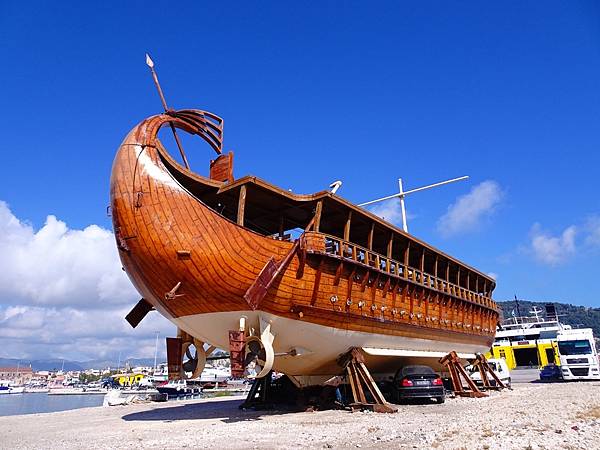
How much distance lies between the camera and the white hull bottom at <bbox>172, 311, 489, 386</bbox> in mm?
12961

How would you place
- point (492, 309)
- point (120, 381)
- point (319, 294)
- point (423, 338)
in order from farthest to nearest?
point (120, 381), point (492, 309), point (423, 338), point (319, 294)

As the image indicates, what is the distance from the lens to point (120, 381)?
84125 mm

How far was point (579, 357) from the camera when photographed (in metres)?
29.6

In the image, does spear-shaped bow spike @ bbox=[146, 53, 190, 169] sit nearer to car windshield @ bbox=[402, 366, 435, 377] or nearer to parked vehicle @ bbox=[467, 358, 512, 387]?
car windshield @ bbox=[402, 366, 435, 377]

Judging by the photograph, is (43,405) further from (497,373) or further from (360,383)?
(360,383)

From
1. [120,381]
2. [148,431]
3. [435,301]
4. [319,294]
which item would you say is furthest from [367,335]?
[120,381]

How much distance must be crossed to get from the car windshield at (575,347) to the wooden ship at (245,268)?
18.1 meters

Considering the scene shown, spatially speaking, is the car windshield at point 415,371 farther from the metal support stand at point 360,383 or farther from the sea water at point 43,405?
the sea water at point 43,405

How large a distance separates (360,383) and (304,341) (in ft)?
8.39

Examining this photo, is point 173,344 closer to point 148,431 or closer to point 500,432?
point 148,431

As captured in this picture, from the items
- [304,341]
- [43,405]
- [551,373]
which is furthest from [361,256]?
[43,405]

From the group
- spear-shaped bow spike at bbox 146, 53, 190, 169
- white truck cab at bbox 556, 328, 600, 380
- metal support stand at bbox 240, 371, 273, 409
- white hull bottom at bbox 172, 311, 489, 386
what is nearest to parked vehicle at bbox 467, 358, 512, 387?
white truck cab at bbox 556, 328, 600, 380

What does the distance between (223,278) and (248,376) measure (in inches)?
112

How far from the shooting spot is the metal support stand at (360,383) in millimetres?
13969
